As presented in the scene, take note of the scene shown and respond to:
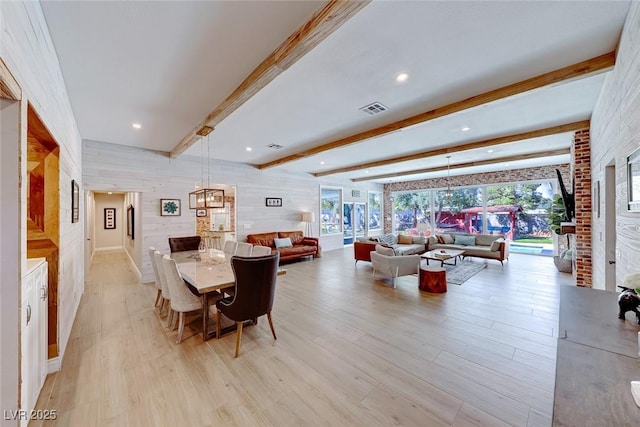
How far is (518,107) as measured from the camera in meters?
3.47

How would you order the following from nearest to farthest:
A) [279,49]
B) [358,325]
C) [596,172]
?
[279,49]
[358,325]
[596,172]

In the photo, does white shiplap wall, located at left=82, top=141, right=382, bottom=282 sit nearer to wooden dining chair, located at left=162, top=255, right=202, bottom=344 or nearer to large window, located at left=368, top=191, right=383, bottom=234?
wooden dining chair, located at left=162, top=255, right=202, bottom=344

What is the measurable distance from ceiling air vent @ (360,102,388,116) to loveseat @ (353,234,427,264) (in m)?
2.92

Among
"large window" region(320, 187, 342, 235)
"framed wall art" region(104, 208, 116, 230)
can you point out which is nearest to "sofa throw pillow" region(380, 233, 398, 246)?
"large window" region(320, 187, 342, 235)

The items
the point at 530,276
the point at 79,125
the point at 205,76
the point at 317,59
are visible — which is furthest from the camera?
the point at 530,276

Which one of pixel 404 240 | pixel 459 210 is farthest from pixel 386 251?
pixel 459 210

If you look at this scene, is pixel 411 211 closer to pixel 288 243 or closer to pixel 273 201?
pixel 288 243

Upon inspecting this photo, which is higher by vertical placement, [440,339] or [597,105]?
[597,105]

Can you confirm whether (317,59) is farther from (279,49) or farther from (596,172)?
(596,172)

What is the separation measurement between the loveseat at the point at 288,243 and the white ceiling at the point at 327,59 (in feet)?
12.1

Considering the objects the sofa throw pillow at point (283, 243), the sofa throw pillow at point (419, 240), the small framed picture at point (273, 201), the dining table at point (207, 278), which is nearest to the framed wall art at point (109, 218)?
the small framed picture at point (273, 201)

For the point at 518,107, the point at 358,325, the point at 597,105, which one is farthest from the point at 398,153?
the point at 358,325

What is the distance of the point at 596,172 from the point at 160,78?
570cm

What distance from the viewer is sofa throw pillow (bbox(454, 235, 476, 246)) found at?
7.56 m
